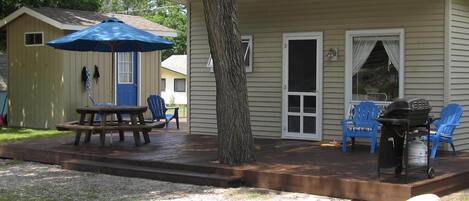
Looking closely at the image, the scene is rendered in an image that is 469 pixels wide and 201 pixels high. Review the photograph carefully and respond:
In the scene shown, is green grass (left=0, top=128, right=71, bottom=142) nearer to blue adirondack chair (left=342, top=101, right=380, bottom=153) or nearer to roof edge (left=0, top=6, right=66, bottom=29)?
roof edge (left=0, top=6, right=66, bottom=29)

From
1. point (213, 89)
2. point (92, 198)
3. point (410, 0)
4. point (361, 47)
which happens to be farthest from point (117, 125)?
point (410, 0)

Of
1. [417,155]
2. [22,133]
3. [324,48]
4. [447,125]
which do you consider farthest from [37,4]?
[417,155]

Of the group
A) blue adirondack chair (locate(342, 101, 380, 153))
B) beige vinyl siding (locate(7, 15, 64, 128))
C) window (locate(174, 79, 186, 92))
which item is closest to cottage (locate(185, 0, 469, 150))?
blue adirondack chair (locate(342, 101, 380, 153))

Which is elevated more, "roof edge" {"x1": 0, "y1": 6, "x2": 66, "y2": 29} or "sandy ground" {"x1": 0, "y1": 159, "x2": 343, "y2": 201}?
"roof edge" {"x1": 0, "y1": 6, "x2": 66, "y2": 29}

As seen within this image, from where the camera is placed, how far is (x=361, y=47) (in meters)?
10.1

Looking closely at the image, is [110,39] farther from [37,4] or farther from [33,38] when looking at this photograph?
[37,4]

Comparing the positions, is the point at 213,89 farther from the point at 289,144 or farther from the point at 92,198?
the point at 92,198

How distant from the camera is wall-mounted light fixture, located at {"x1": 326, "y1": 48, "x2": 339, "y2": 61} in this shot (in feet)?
33.7

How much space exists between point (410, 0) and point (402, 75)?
1.14 metres

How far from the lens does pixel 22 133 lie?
13406 millimetres

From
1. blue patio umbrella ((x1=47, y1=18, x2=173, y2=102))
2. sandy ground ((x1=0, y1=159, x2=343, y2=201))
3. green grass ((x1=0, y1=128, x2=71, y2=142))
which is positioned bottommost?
sandy ground ((x1=0, y1=159, x2=343, y2=201))

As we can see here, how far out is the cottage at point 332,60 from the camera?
9.44 m

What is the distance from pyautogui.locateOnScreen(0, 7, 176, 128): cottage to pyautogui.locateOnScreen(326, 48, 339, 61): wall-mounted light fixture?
6.28m

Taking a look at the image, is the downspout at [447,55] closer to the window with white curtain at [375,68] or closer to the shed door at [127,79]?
the window with white curtain at [375,68]
